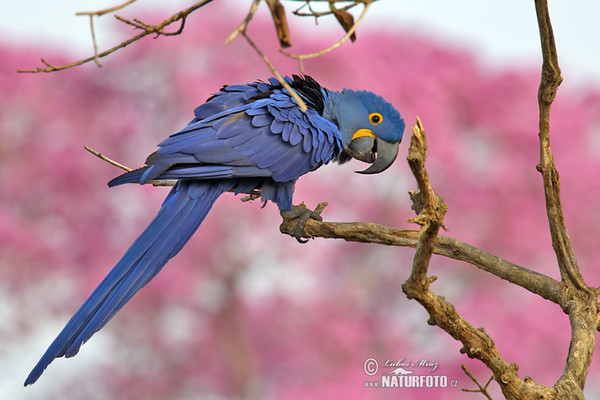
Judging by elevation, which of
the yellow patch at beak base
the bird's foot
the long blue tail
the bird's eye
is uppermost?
the bird's eye

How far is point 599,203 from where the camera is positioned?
5.07m

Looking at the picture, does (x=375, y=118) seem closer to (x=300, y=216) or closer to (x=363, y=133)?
(x=363, y=133)

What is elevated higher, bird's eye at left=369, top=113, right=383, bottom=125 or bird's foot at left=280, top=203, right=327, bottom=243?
bird's eye at left=369, top=113, right=383, bottom=125

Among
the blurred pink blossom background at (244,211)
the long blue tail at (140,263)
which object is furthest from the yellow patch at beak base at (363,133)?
the blurred pink blossom background at (244,211)

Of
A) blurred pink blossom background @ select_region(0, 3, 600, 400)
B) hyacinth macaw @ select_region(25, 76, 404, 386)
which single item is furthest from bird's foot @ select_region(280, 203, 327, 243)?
→ blurred pink blossom background @ select_region(0, 3, 600, 400)

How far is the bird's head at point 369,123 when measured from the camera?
91.0 inches

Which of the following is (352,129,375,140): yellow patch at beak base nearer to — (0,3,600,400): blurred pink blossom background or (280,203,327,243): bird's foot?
(280,203,327,243): bird's foot

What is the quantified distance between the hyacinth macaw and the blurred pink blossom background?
8.25 ft

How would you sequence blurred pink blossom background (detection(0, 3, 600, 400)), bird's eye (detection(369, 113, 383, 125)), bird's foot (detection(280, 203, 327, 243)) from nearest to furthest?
bird's foot (detection(280, 203, 327, 243)) < bird's eye (detection(369, 113, 383, 125)) < blurred pink blossom background (detection(0, 3, 600, 400))

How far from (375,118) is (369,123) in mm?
27

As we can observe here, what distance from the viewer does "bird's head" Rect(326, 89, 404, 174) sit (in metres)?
2.31

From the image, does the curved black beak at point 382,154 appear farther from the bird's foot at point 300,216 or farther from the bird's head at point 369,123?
the bird's foot at point 300,216

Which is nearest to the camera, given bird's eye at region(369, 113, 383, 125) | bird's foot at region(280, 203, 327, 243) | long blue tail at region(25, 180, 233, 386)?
long blue tail at region(25, 180, 233, 386)

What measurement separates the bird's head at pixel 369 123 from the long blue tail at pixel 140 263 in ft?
1.68
